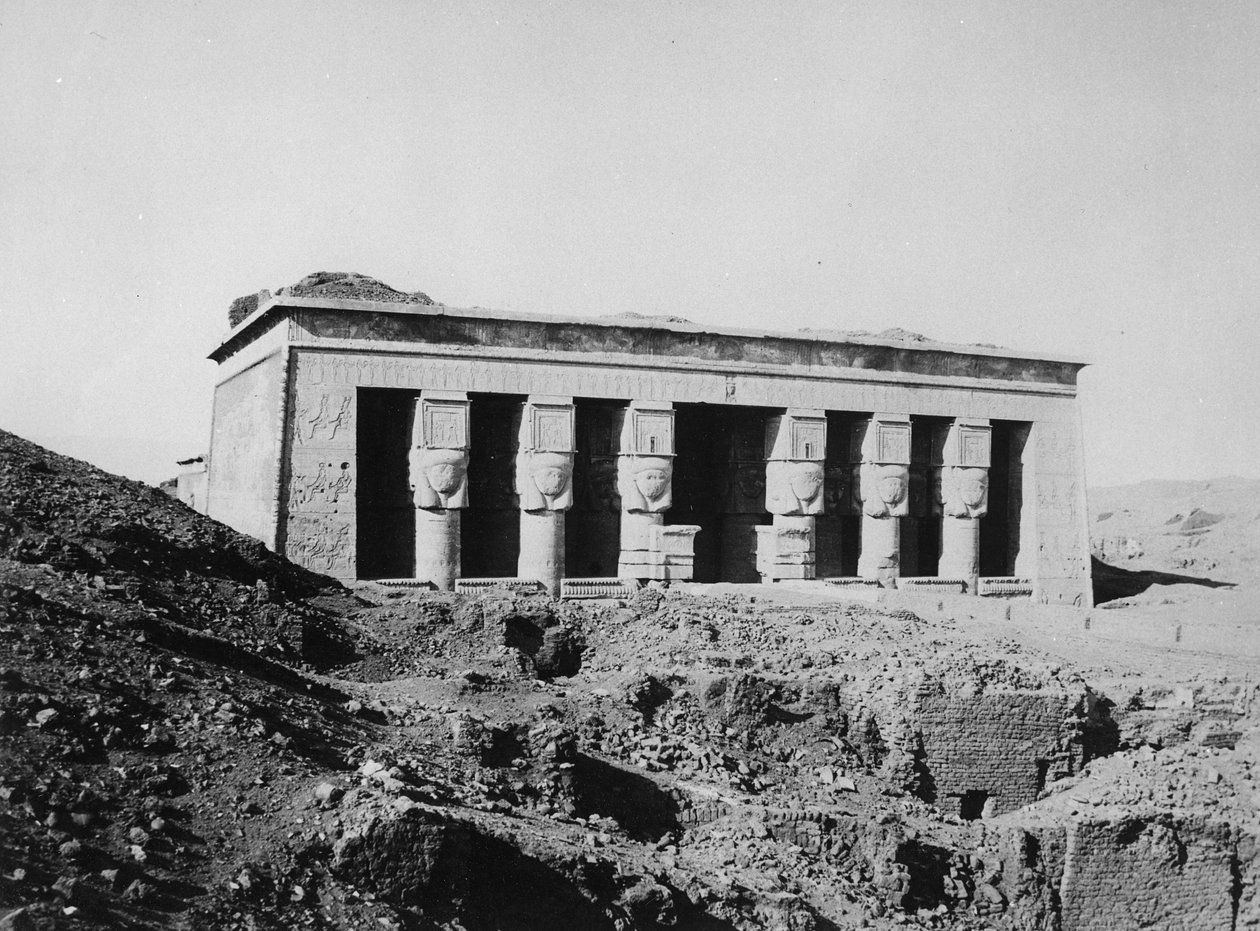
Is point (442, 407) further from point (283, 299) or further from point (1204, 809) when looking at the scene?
point (1204, 809)

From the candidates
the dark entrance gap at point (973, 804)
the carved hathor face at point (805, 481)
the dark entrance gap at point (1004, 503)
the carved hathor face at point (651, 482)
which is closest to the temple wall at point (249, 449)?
the carved hathor face at point (651, 482)

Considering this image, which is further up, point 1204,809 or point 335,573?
point 335,573

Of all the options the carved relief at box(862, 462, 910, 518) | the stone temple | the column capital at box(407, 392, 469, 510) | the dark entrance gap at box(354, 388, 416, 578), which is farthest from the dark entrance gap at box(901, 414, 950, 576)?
the dark entrance gap at box(354, 388, 416, 578)

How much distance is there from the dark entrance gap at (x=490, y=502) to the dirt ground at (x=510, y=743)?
16.6 feet

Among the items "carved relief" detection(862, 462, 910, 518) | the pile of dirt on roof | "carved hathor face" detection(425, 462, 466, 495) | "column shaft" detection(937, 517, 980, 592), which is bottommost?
"column shaft" detection(937, 517, 980, 592)

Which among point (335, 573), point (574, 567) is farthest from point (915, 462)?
point (335, 573)

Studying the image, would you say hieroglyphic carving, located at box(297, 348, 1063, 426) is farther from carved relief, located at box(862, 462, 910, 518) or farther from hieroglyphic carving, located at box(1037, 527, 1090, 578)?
hieroglyphic carving, located at box(1037, 527, 1090, 578)

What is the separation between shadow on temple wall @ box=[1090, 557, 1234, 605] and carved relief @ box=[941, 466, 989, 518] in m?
3.81

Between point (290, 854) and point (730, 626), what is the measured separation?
7896 millimetres

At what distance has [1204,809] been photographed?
8.77 meters

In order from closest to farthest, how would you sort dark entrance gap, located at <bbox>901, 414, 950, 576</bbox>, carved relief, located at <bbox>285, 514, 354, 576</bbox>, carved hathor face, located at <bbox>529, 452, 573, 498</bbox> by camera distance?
carved relief, located at <bbox>285, 514, 354, 576</bbox>
carved hathor face, located at <bbox>529, 452, 573, 498</bbox>
dark entrance gap, located at <bbox>901, 414, 950, 576</bbox>

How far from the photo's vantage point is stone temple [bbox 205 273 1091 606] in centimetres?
1675

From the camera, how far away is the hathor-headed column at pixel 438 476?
17047mm

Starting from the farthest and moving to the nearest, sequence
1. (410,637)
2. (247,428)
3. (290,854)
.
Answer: (247,428) → (410,637) → (290,854)
